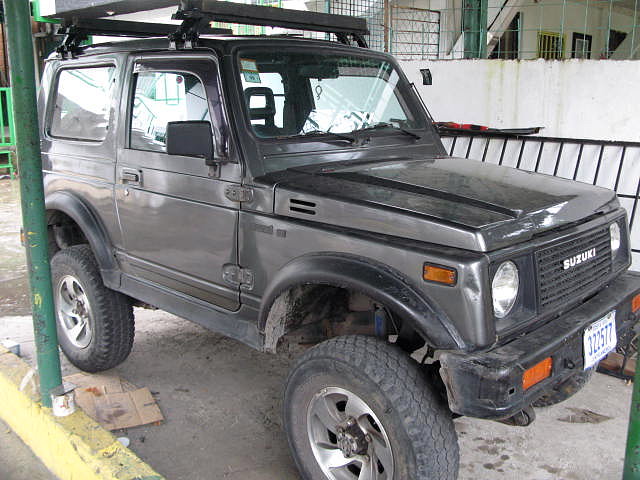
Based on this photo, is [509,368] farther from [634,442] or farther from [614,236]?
[614,236]

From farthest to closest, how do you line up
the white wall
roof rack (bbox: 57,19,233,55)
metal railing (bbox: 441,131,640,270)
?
the white wall < metal railing (bbox: 441,131,640,270) < roof rack (bbox: 57,19,233,55)

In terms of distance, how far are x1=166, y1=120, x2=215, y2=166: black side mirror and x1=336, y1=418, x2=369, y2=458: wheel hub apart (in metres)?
1.37

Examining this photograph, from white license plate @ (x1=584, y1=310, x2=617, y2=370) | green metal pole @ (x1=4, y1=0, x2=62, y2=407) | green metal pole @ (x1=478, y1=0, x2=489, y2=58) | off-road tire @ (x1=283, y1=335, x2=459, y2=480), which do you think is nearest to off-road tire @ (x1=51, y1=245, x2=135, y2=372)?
green metal pole @ (x1=4, y1=0, x2=62, y2=407)

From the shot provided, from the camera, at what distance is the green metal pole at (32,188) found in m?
2.68

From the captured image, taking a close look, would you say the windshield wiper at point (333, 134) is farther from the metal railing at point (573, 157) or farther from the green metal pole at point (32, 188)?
the metal railing at point (573, 157)

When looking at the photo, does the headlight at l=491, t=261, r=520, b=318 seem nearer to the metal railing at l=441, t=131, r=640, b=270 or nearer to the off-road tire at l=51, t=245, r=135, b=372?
the off-road tire at l=51, t=245, r=135, b=372

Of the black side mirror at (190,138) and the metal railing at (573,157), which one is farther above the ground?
the black side mirror at (190,138)

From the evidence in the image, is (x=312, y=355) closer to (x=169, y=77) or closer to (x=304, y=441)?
(x=304, y=441)

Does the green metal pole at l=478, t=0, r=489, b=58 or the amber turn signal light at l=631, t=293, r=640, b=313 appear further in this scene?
the green metal pole at l=478, t=0, r=489, b=58

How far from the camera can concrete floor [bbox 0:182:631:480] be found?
3.09 meters

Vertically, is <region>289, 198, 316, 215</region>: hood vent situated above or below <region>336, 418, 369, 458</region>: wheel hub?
above

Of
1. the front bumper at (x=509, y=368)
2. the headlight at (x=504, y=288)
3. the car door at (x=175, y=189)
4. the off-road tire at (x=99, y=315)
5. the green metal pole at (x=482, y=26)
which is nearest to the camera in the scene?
the front bumper at (x=509, y=368)

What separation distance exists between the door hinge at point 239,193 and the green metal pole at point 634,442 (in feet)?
5.76

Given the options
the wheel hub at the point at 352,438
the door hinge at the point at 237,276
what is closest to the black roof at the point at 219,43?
the door hinge at the point at 237,276
